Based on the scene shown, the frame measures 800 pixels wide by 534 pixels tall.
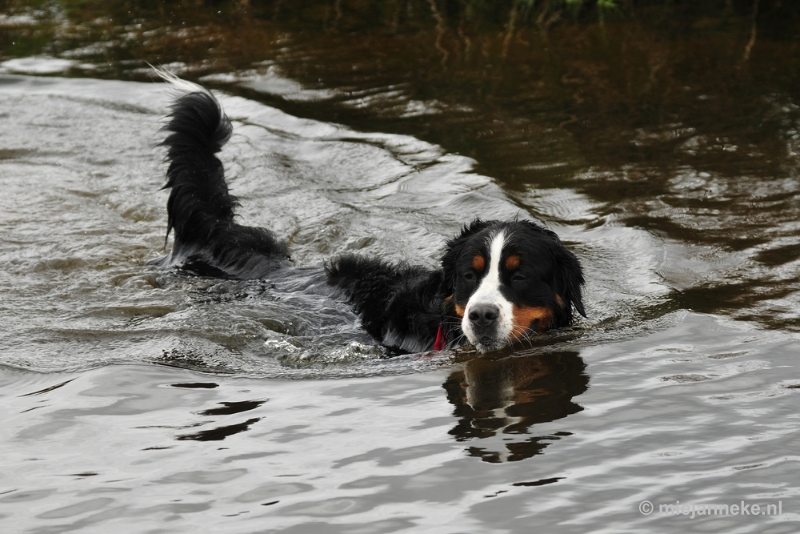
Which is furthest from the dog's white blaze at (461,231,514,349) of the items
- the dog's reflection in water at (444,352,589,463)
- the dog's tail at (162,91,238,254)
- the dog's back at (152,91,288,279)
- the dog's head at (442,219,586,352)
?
the dog's tail at (162,91,238,254)

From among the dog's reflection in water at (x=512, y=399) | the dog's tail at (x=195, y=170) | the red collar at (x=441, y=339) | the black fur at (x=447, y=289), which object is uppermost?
the dog's tail at (x=195, y=170)

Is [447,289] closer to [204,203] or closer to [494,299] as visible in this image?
[494,299]

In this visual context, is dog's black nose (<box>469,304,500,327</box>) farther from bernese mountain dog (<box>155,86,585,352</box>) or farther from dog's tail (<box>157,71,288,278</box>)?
dog's tail (<box>157,71,288,278</box>)

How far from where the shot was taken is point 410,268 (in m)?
5.98

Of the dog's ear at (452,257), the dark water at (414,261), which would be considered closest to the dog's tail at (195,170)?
the dark water at (414,261)

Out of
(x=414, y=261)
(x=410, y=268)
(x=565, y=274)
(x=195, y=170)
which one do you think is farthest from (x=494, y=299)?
(x=195, y=170)

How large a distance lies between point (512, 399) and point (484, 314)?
0.49 m

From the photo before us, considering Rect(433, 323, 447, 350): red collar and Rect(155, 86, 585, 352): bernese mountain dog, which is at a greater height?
Rect(155, 86, 585, 352): bernese mountain dog

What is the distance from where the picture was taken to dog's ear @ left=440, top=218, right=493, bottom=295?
5.28 m

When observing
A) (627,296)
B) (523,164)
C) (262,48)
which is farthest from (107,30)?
(627,296)

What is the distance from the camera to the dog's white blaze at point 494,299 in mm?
4926

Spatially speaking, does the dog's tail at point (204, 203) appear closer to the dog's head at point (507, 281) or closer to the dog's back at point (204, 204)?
the dog's back at point (204, 204)

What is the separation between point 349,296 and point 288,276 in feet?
1.61

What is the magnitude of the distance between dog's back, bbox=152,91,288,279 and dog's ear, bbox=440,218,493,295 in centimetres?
138
